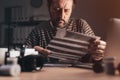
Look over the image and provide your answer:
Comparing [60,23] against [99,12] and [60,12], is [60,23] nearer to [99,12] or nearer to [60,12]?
[60,12]

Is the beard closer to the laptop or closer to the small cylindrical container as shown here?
the laptop

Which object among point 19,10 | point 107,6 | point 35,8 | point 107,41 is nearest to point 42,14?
point 35,8

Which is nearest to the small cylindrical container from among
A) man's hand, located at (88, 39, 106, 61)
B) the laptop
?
the laptop

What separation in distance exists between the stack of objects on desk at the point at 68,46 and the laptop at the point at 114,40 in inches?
14.8

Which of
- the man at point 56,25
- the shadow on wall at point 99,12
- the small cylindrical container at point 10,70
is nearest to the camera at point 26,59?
the small cylindrical container at point 10,70

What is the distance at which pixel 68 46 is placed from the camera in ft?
6.08

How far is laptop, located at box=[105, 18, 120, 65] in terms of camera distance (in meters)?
1.32

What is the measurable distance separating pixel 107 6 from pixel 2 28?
1.43 metres

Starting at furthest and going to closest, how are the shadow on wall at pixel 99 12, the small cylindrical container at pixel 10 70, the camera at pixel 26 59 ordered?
the shadow on wall at pixel 99 12 < the camera at pixel 26 59 < the small cylindrical container at pixel 10 70

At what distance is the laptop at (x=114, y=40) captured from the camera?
1316mm

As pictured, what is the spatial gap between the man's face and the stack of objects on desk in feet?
2.21

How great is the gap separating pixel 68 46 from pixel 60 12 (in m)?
0.74

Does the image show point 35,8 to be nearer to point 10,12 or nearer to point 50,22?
point 10,12

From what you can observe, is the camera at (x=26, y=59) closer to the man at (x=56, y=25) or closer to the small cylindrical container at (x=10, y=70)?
the small cylindrical container at (x=10, y=70)
